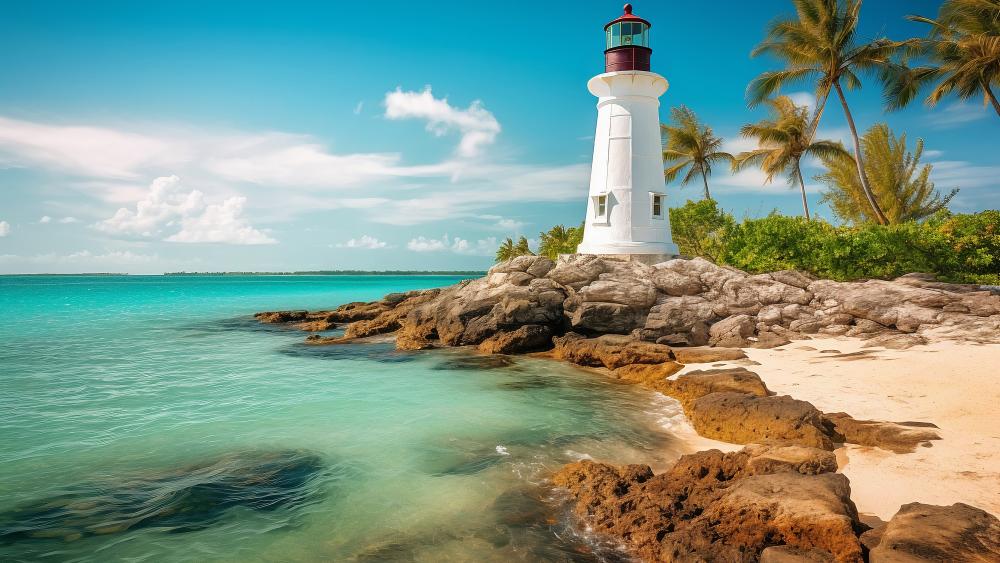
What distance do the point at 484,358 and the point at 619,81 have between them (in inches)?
531

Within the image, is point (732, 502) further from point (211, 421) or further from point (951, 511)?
point (211, 421)

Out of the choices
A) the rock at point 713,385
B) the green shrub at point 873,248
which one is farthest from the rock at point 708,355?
the green shrub at point 873,248

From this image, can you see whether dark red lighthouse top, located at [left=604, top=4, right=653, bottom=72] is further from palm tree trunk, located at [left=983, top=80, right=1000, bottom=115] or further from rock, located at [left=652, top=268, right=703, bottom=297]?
palm tree trunk, located at [left=983, top=80, right=1000, bottom=115]

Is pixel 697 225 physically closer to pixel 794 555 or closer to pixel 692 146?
pixel 692 146

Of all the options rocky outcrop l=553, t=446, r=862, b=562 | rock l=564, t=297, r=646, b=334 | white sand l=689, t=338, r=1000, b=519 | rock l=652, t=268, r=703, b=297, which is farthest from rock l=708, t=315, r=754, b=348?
rocky outcrop l=553, t=446, r=862, b=562

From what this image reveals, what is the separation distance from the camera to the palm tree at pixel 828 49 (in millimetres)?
21562

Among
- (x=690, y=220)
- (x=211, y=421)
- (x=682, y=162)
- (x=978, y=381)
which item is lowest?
(x=211, y=421)

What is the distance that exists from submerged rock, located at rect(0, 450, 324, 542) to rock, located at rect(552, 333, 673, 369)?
8310mm

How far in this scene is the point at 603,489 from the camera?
5309mm

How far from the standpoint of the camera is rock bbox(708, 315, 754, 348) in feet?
47.0

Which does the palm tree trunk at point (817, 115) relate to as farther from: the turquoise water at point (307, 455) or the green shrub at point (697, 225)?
the turquoise water at point (307, 455)

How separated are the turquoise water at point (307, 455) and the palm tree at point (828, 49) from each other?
1942 cm

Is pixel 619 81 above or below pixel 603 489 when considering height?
above

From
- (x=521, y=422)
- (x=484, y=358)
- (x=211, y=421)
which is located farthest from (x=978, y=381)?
(x=211, y=421)
